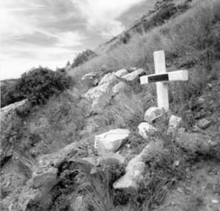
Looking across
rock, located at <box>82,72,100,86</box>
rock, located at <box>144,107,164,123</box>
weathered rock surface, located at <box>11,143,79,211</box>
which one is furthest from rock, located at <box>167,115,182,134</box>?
rock, located at <box>82,72,100,86</box>

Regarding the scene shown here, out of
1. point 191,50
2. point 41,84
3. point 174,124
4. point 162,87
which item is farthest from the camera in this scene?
point 41,84

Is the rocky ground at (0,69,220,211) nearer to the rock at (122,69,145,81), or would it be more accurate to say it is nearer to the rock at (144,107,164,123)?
the rock at (144,107,164,123)

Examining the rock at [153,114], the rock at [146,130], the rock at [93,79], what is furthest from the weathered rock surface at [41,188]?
the rock at [93,79]

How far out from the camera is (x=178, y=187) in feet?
7.24

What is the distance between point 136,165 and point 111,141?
74 cm

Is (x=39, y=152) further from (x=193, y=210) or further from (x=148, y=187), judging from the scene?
(x=193, y=210)

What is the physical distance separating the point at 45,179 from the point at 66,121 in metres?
2.64

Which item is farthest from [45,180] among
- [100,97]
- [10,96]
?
[10,96]

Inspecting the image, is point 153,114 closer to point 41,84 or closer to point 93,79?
point 93,79

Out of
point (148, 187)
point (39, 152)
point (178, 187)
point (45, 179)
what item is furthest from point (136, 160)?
point (39, 152)

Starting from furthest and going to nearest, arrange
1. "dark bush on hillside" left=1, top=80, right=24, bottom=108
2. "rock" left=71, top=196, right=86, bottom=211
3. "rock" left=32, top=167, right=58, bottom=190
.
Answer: "dark bush on hillside" left=1, top=80, right=24, bottom=108, "rock" left=32, top=167, right=58, bottom=190, "rock" left=71, top=196, right=86, bottom=211

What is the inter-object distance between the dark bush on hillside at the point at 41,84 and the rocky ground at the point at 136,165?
2358 mm

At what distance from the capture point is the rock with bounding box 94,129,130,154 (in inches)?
122

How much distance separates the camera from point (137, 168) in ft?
7.89
